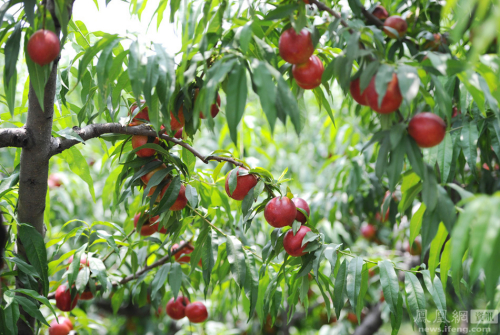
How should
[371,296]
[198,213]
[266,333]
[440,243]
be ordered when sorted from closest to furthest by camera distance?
[440,243], [198,213], [371,296], [266,333]

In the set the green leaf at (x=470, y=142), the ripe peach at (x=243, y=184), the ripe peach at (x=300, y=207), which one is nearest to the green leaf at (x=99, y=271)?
the ripe peach at (x=243, y=184)

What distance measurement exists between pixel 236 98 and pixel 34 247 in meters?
0.75

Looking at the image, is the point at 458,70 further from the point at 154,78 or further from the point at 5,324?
the point at 5,324

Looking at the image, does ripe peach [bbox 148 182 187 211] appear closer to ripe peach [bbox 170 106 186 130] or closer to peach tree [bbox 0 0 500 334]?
peach tree [bbox 0 0 500 334]

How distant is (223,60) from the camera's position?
2.42 ft

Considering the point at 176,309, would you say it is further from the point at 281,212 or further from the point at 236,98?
the point at 236,98

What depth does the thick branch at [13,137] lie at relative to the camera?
0.97 metres

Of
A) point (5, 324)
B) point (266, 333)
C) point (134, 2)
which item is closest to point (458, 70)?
point (134, 2)

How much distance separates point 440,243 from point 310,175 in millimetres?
2482

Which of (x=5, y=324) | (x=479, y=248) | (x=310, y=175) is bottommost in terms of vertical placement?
(x=310, y=175)

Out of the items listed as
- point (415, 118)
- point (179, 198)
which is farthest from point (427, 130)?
point (179, 198)

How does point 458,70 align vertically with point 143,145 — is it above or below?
above

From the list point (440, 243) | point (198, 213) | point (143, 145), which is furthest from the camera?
point (198, 213)

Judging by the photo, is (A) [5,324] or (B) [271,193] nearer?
(A) [5,324]
